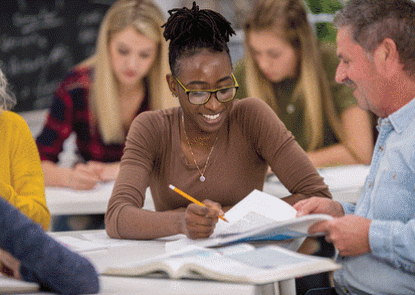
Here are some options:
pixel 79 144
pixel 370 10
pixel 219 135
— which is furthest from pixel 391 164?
pixel 79 144

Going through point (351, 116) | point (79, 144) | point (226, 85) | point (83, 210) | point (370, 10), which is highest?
point (370, 10)

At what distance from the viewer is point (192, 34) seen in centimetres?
165

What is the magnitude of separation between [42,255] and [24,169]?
104 centimetres

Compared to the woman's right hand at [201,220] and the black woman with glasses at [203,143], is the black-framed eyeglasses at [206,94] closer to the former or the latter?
the black woman with glasses at [203,143]

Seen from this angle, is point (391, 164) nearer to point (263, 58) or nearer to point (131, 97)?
point (263, 58)

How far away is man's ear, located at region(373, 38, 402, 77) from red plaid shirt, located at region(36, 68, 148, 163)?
6.61 feet

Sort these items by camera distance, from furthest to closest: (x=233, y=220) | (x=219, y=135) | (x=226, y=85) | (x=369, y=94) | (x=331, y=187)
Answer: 1. (x=331, y=187)
2. (x=219, y=135)
3. (x=226, y=85)
4. (x=233, y=220)
5. (x=369, y=94)

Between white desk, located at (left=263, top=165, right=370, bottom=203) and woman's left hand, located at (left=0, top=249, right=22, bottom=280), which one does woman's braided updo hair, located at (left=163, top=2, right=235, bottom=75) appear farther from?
white desk, located at (left=263, top=165, right=370, bottom=203)

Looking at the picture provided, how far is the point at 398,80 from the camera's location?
116 centimetres

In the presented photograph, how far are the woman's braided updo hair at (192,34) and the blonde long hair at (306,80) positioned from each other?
50.9 inches

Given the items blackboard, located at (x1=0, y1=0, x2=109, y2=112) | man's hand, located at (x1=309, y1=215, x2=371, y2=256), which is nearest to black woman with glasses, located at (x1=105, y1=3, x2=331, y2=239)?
man's hand, located at (x1=309, y1=215, x2=371, y2=256)

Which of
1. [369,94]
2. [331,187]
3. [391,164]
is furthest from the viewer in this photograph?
[331,187]

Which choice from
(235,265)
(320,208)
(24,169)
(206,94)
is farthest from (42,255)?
(24,169)

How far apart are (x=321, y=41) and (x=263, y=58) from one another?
36 centimetres
